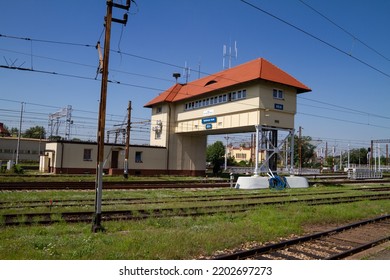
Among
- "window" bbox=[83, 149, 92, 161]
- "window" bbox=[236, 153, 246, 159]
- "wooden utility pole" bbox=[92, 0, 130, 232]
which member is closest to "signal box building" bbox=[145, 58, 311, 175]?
"window" bbox=[83, 149, 92, 161]

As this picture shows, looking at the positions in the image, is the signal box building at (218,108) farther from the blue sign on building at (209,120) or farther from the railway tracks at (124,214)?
the railway tracks at (124,214)

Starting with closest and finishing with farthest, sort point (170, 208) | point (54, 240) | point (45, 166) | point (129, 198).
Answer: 1. point (54, 240)
2. point (170, 208)
3. point (129, 198)
4. point (45, 166)

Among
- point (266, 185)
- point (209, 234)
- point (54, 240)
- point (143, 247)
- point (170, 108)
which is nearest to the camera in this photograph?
point (143, 247)

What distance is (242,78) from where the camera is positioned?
100 feet

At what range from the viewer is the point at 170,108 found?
40.8 metres

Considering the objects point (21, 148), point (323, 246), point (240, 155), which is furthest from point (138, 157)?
point (240, 155)

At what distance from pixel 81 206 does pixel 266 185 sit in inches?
667

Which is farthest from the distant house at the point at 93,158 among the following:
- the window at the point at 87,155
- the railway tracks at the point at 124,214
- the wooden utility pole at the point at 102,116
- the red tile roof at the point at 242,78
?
the wooden utility pole at the point at 102,116

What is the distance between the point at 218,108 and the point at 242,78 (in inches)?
159

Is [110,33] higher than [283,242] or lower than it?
higher

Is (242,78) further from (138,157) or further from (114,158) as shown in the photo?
(114,158)

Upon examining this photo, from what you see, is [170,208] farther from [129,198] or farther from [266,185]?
[266,185]

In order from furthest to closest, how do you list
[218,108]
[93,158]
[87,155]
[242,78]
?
[93,158], [87,155], [218,108], [242,78]
